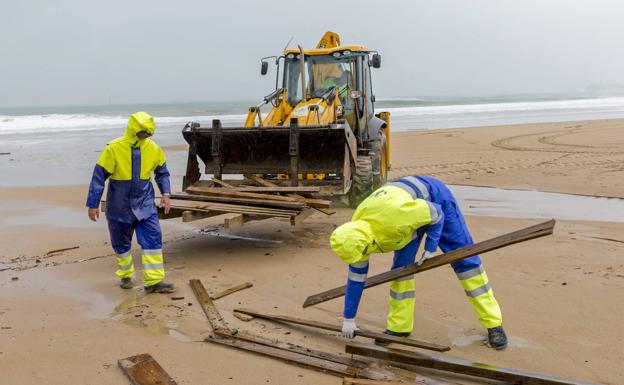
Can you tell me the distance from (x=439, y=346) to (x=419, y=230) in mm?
766

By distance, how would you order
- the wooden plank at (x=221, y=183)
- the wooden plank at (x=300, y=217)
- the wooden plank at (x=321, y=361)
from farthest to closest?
the wooden plank at (x=221, y=183)
the wooden plank at (x=300, y=217)
the wooden plank at (x=321, y=361)

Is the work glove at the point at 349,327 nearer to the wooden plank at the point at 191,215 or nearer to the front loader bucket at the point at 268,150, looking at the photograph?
the wooden plank at the point at 191,215

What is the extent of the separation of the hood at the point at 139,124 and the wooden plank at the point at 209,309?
1443 mm

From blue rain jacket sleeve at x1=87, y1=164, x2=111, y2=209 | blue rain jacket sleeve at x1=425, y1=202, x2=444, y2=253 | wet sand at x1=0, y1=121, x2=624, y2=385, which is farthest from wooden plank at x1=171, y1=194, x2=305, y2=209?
blue rain jacket sleeve at x1=425, y1=202, x2=444, y2=253

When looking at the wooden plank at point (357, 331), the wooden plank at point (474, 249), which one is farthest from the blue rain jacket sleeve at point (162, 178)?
the wooden plank at point (474, 249)


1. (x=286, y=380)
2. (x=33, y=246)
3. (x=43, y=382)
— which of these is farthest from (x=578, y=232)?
(x=33, y=246)

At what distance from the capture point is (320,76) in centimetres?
990

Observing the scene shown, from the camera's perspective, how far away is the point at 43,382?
3811mm

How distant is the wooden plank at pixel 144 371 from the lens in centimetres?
371

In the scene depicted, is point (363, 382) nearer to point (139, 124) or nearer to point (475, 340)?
point (475, 340)

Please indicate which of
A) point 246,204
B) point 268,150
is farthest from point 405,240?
point 268,150

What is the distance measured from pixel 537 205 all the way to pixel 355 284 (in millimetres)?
6161

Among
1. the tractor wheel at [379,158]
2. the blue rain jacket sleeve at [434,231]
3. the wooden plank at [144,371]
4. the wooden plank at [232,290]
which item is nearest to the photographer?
the wooden plank at [144,371]

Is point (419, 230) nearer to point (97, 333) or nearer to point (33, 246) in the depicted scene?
point (97, 333)
